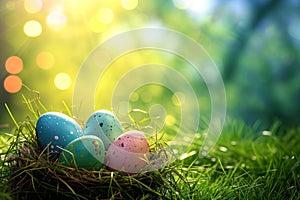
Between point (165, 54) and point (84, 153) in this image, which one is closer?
point (84, 153)

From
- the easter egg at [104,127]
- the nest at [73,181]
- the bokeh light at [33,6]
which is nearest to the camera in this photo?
the nest at [73,181]

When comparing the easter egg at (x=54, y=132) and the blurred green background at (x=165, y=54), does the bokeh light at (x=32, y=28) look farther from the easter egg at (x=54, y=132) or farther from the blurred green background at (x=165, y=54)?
the easter egg at (x=54, y=132)

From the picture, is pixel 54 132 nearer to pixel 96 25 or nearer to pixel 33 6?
pixel 33 6

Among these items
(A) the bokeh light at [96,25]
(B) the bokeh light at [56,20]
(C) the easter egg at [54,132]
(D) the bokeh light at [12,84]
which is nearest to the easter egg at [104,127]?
(C) the easter egg at [54,132]

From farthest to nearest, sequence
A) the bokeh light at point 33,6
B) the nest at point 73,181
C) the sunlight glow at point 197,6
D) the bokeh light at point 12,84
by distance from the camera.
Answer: the sunlight glow at point 197,6, the bokeh light at point 33,6, the bokeh light at point 12,84, the nest at point 73,181

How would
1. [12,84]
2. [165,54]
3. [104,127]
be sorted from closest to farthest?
[104,127] < [12,84] < [165,54]

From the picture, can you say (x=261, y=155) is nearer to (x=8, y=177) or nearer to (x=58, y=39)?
(x=8, y=177)

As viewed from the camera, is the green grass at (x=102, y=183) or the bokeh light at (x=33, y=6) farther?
the bokeh light at (x=33, y=6)

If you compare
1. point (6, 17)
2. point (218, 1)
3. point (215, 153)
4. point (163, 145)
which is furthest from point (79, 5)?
point (163, 145)

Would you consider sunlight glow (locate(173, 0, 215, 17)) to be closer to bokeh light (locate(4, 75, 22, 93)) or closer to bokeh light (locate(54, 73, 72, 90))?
bokeh light (locate(54, 73, 72, 90))

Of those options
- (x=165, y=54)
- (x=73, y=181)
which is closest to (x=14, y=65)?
(x=165, y=54)
